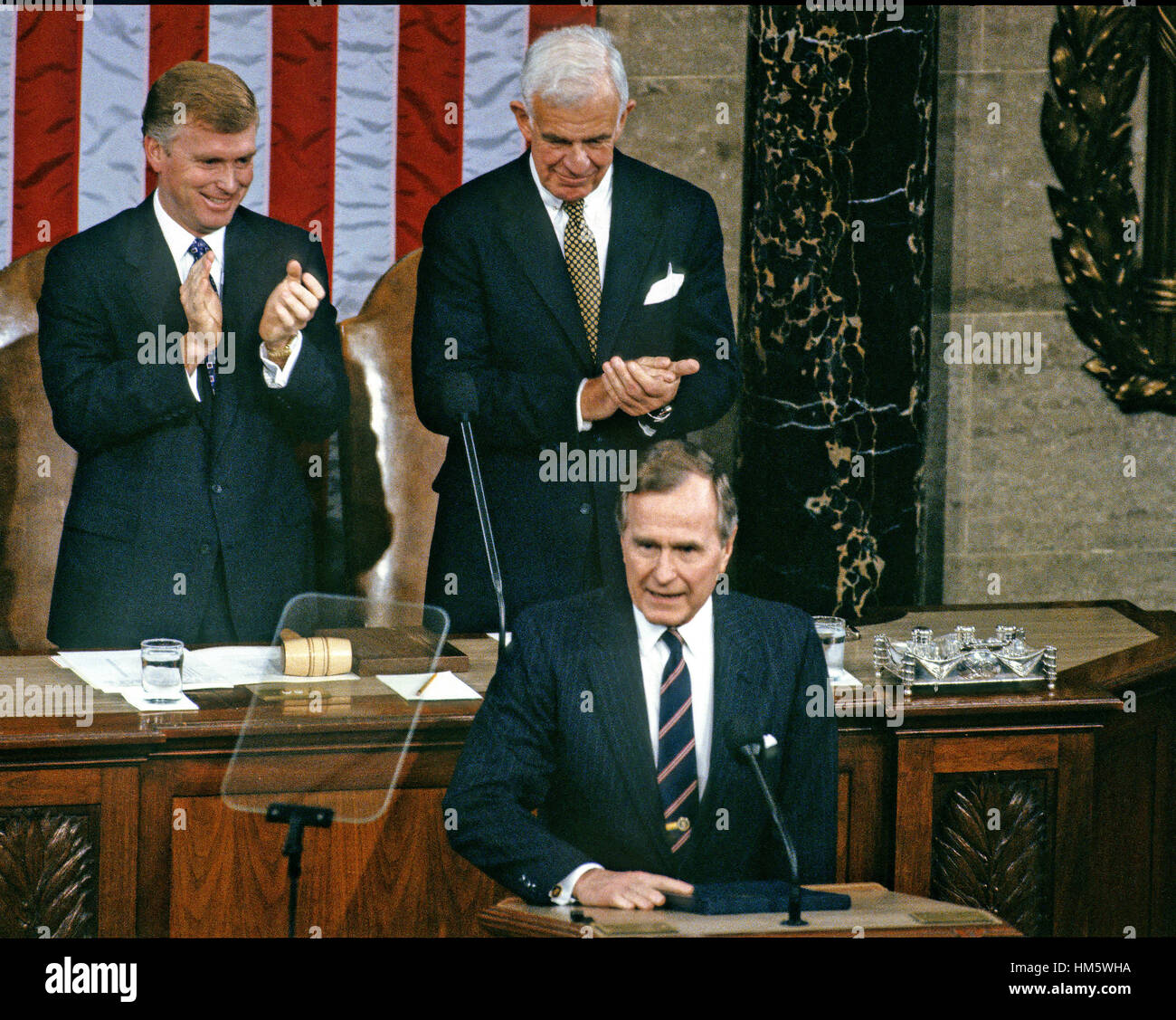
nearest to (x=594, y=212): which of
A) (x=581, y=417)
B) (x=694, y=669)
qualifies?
(x=581, y=417)

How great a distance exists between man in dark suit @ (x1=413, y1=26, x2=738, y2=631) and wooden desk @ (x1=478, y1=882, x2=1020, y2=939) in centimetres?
157

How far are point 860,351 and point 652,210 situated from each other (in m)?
1.16

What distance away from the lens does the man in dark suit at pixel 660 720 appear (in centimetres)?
309

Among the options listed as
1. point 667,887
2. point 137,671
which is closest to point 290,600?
point 137,671

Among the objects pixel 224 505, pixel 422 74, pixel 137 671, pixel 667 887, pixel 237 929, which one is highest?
pixel 422 74

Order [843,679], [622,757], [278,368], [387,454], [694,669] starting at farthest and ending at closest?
[387,454], [278,368], [843,679], [694,669], [622,757]

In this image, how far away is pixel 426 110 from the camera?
538 centimetres

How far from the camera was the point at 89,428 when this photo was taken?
164 inches

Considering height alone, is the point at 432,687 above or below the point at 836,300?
below

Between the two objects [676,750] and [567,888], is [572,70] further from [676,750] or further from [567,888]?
[567,888]

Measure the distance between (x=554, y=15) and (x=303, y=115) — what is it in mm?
830

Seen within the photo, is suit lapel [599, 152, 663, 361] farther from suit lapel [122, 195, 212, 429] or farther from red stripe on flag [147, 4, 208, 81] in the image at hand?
red stripe on flag [147, 4, 208, 81]

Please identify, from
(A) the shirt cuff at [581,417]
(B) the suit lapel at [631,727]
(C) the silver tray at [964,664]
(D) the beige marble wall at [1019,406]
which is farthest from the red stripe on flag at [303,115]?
(B) the suit lapel at [631,727]

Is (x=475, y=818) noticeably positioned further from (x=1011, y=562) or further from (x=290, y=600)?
(x=1011, y=562)
